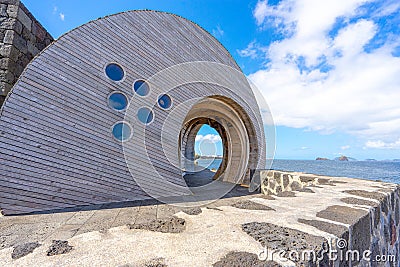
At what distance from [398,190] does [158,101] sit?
5.47 meters

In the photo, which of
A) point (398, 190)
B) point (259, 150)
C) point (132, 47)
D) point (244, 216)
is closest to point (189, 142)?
point (259, 150)

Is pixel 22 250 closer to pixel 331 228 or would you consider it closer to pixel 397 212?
pixel 331 228

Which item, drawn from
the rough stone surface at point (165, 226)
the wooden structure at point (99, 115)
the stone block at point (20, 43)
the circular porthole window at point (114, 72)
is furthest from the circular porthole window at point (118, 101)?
the rough stone surface at point (165, 226)

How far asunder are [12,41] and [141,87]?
9.97ft

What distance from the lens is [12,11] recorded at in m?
4.85

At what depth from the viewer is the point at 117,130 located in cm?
513

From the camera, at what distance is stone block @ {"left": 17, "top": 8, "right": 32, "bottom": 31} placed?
16.3 ft

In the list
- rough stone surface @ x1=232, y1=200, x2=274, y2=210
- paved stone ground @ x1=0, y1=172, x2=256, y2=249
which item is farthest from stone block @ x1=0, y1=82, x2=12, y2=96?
rough stone surface @ x1=232, y1=200, x2=274, y2=210

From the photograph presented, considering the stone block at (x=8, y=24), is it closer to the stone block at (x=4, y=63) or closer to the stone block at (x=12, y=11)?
the stone block at (x=12, y=11)

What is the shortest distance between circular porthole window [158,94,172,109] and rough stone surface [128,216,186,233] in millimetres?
4606

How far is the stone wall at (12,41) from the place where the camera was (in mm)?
4742

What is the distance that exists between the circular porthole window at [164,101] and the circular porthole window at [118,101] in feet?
3.27

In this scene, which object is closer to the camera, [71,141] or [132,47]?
[71,141]

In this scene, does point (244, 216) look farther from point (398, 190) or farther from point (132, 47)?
point (132, 47)
